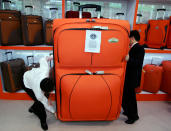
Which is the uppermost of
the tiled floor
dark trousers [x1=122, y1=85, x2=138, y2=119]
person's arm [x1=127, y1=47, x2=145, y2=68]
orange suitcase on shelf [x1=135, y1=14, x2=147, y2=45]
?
orange suitcase on shelf [x1=135, y1=14, x2=147, y2=45]

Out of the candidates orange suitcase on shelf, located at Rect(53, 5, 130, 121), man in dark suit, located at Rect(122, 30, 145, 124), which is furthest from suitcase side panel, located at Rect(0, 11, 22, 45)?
man in dark suit, located at Rect(122, 30, 145, 124)

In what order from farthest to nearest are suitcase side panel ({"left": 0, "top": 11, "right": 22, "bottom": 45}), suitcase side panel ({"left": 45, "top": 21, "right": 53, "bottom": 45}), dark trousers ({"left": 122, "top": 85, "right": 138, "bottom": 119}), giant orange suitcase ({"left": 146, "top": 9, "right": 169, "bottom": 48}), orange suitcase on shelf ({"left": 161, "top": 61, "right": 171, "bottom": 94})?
orange suitcase on shelf ({"left": 161, "top": 61, "right": 171, "bottom": 94})
giant orange suitcase ({"left": 146, "top": 9, "right": 169, "bottom": 48})
suitcase side panel ({"left": 45, "top": 21, "right": 53, "bottom": 45})
suitcase side panel ({"left": 0, "top": 11, "right": 22, "bottom": 45})
dark trousers ({"left": 122, "top": 85, "right": 138, "bottom": 119})

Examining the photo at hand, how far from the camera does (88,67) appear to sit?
131cm

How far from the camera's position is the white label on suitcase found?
1.22 meters

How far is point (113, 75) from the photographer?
133cm

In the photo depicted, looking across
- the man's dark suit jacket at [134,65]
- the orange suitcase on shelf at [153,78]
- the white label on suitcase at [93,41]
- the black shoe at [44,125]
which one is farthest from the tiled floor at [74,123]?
the white label on suitcase at [93,41]

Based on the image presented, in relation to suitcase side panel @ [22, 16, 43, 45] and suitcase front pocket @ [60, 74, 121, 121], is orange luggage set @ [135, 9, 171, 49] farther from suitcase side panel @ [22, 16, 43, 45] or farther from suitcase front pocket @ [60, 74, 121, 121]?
suitcase side panel @ [22, 16, 43, 45]

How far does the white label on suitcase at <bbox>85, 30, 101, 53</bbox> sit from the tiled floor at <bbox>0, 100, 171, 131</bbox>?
0.89m

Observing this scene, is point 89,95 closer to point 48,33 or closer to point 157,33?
point 48,33

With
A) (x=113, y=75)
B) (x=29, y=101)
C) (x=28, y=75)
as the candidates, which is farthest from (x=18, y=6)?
(x=113, y=75)

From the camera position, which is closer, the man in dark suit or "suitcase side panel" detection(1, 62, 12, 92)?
the man in dark suit

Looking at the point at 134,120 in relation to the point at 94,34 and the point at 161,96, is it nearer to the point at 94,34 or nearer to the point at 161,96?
the point at 161,96

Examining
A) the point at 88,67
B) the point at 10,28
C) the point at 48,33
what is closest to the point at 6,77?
the point at 10,28

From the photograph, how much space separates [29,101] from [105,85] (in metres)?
1.29
